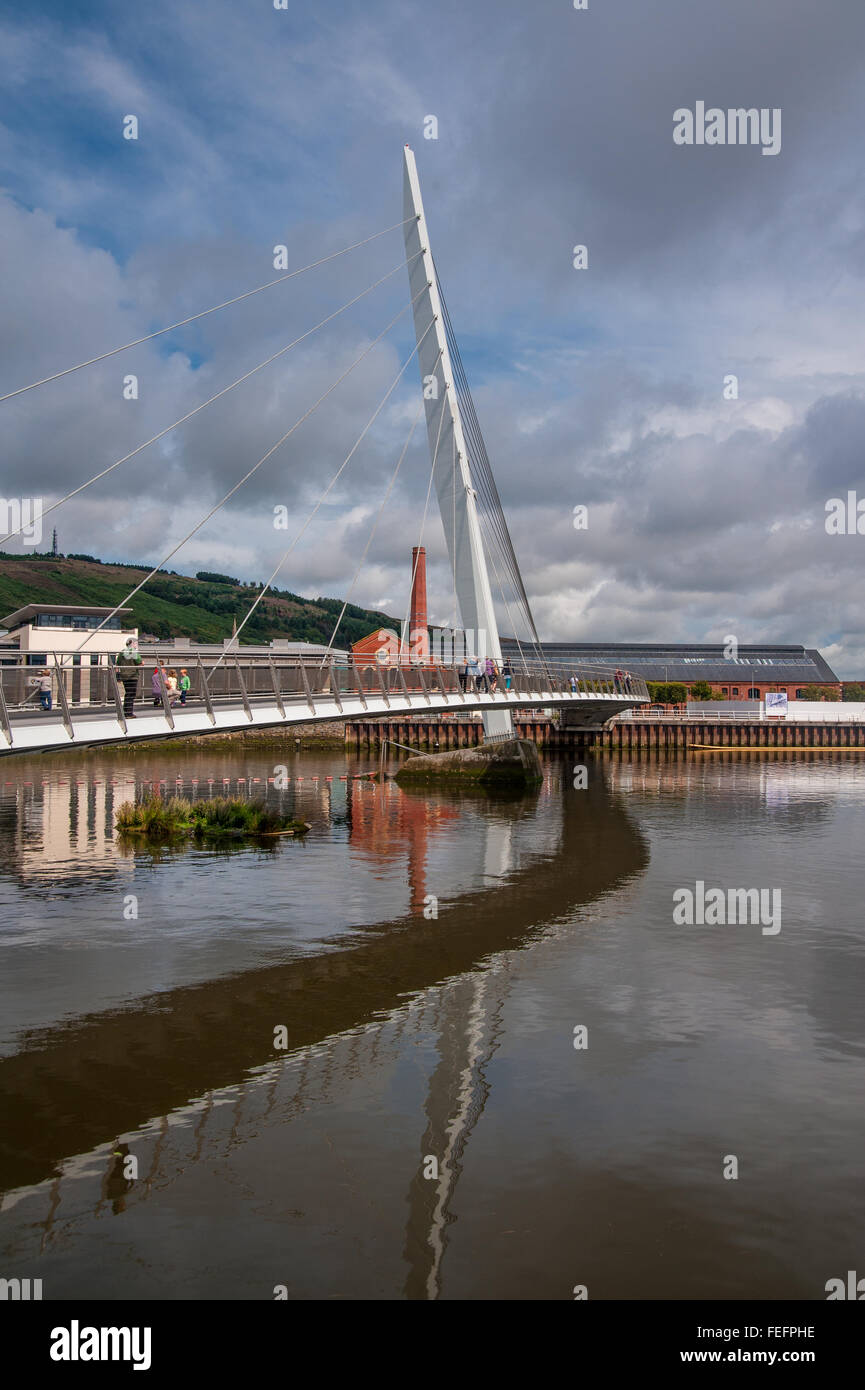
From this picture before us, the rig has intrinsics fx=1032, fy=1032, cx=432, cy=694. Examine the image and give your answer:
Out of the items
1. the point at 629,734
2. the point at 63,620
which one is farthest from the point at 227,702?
the point at 629,734

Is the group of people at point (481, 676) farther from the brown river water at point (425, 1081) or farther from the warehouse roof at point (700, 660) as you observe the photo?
the warehouse roof at point (700, 660)

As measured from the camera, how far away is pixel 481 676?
26719mm

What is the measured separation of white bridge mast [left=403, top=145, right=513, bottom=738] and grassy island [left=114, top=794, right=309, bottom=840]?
29.7 ft

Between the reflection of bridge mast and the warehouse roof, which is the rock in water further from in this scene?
the warehouse roof

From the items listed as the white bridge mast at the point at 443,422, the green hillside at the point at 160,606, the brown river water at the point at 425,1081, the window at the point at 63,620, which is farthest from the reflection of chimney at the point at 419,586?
the green hillside at the point at 160,606

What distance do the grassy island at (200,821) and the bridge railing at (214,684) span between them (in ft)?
24.6

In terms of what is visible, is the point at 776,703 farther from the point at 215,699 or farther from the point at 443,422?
the point at 215,699

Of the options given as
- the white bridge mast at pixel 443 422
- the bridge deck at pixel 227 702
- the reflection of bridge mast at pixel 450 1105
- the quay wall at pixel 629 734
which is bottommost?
the reflection of bridge mast at pixel 450 1105

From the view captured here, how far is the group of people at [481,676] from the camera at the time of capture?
26.7 meters

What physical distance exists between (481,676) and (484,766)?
667 inches

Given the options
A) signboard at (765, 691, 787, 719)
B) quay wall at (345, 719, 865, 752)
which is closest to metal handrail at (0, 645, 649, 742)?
quay wall at (345, 719, 865, 752)

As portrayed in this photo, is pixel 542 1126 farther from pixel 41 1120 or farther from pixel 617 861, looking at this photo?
pixel 617 861

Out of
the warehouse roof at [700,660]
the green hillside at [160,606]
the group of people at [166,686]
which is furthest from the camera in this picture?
the green hillside at [160,606]
